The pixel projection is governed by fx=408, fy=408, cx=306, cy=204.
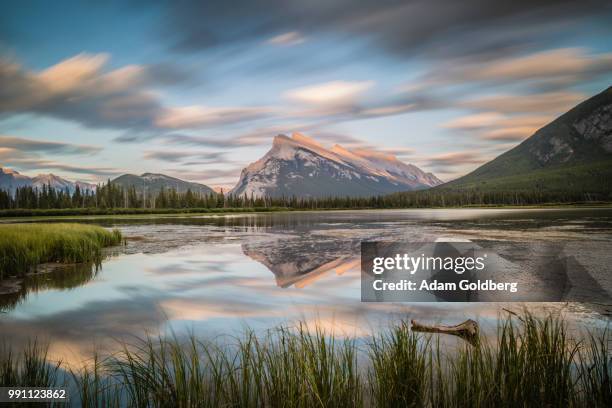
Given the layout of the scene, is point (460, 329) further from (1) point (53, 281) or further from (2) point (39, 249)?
(2) point (39, 249)

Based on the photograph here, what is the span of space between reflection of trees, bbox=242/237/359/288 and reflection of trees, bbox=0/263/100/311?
9.86 metres

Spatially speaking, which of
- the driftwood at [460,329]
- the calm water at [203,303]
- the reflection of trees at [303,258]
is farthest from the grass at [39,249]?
the driftwood at [460,329]

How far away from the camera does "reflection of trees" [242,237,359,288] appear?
70.7ft

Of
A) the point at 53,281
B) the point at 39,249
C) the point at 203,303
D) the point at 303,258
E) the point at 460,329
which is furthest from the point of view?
the point at 303,258

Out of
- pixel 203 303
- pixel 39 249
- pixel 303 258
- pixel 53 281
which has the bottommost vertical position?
pixel 203 303

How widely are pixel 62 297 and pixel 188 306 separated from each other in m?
5.65

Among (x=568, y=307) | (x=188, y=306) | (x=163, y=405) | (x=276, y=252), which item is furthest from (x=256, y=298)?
(x=276, y=252)

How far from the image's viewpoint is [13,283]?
19172 millimetres

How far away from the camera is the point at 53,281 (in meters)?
19.8

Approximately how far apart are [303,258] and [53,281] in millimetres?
14300

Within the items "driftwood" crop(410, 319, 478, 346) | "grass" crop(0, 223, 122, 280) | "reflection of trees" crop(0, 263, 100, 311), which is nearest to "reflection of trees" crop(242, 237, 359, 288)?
"driftwood" crop(410, 319, 478, 346)

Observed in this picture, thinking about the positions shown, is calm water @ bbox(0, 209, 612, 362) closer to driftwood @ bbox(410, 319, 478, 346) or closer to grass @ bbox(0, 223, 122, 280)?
driftwood @ bbox(410, 319, 478, 346)

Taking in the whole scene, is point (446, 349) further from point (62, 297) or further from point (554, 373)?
point (62, 297)

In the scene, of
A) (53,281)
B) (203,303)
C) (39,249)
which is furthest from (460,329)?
(39,249)
